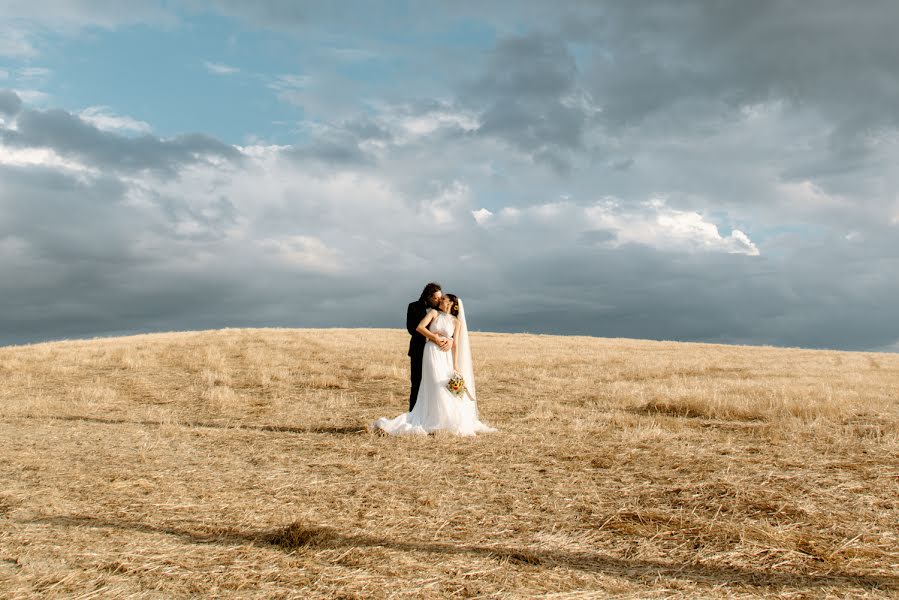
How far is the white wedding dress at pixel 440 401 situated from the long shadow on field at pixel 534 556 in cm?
638

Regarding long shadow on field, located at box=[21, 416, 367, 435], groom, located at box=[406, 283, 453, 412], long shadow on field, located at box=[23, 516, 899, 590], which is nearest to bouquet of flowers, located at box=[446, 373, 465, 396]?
groom, located at box=[406, 283, 453, 412]

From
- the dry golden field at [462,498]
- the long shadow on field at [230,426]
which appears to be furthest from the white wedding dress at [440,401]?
the long shadow on field at [230,426]

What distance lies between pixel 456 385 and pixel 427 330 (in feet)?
3.98

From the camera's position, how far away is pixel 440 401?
13.8m

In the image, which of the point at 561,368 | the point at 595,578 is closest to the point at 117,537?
the point at 595,578

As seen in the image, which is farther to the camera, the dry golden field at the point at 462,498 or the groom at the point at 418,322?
the groom at the point at 418,322

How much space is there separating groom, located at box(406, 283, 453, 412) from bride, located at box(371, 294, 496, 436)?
18 cm

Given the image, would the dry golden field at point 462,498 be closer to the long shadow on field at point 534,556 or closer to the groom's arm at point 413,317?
the long shadow on field at point 534,556

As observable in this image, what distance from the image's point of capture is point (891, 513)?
7977 mm

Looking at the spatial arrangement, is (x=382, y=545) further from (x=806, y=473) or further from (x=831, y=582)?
(x=806, y=473)

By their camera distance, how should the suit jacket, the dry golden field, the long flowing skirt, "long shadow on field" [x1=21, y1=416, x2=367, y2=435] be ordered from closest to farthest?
the dry golden field < the long flowing skirt < the suit jacket < "long shadow on field" [x1=21, y1=416, x2=367, y2=435]

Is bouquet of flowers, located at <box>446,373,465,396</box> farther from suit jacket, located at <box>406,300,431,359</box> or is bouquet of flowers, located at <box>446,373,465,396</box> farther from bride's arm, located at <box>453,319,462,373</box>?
suit jacket, located at <box>406,300,431,359</box>

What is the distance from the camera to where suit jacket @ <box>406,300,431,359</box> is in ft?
46.6

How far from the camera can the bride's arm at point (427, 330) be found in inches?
543
